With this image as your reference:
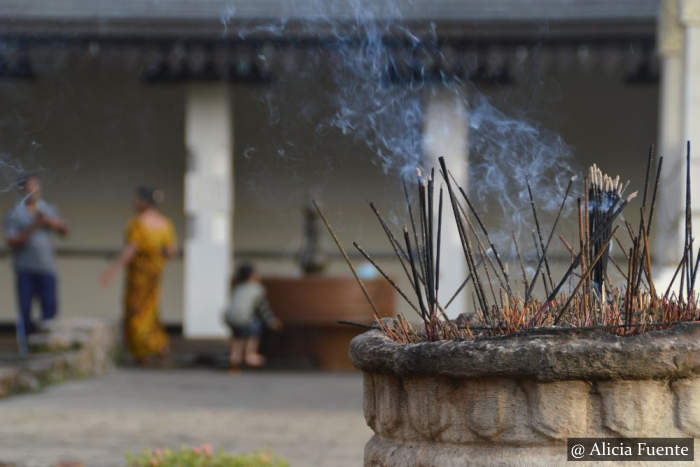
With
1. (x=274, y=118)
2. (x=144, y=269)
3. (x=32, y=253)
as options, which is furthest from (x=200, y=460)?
(x=274, y=118)

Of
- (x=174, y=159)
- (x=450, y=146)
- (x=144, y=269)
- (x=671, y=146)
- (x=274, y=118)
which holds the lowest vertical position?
(x=144, y=269)

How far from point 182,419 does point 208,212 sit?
6.42 metres

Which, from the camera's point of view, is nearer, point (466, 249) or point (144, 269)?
point (466, 249)

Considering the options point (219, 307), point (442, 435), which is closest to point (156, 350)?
point (219, 307)

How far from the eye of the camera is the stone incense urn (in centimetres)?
266

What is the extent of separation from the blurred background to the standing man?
0.50 meters

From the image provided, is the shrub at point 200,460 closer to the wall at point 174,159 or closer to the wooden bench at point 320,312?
the wooden bench at point 320,312

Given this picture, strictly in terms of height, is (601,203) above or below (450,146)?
below

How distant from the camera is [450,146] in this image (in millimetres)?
12961

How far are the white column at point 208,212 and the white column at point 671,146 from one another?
6.37 m

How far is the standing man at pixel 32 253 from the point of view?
9.86 m

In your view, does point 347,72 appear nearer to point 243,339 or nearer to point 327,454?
point 327,454

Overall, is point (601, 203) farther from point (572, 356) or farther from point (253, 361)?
point (253, 361)

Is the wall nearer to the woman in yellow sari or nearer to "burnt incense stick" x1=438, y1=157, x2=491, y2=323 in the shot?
Answer: the woman in yellow sari
